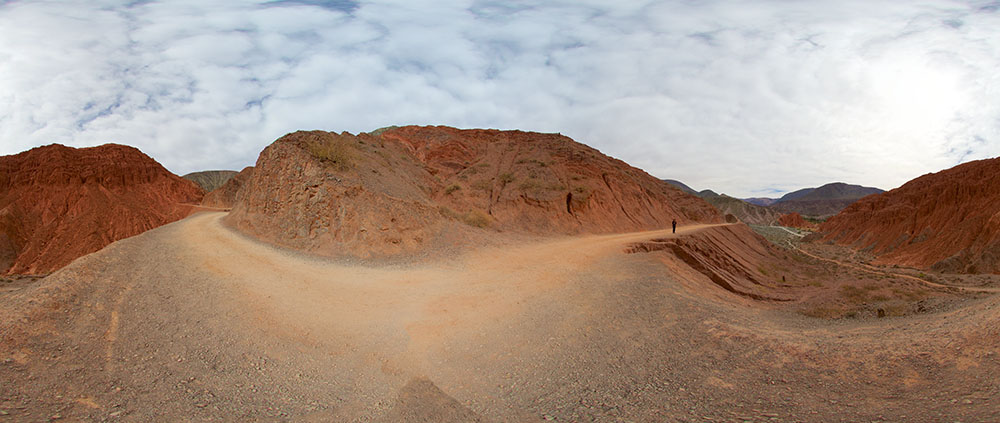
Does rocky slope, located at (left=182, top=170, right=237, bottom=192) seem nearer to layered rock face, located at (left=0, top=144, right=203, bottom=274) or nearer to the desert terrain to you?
layered rock face, located at (left=0, top=144, right=203, bottom=274)

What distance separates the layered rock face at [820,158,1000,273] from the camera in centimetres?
2289

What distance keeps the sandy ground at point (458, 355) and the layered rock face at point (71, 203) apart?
46.8 m

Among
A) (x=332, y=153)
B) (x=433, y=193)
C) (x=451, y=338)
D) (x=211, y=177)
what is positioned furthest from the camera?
(x=211, y=177)

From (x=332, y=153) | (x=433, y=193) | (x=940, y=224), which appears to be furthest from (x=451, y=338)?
(x=940, y=224)

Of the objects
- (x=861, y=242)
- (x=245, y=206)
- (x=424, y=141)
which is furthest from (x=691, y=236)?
(x=861, y=242)

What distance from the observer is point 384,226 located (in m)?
15.7

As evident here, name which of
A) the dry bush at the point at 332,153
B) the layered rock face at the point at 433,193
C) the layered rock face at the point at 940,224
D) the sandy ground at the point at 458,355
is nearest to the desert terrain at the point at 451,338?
the sandy ground at the point at 458,355

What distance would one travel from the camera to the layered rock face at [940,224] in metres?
22.9

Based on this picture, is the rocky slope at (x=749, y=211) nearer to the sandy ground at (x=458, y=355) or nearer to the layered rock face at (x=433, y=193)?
the layered rock face at (x=433, y=193)

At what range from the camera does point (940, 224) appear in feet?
106

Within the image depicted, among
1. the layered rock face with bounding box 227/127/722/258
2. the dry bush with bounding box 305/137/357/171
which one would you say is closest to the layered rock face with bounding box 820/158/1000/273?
the layered rock face with bounding box 227/127/722/258

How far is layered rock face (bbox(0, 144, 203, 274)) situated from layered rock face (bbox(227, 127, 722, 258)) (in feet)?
109

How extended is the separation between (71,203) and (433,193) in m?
49.2

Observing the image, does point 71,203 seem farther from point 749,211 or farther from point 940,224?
point 749,211
